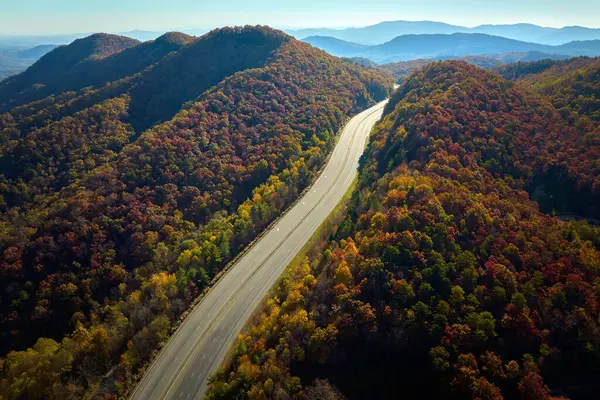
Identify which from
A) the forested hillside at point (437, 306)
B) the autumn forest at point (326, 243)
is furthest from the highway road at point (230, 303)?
the forested hillside at point (437, 306)

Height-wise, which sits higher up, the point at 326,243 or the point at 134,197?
the point at 134,197

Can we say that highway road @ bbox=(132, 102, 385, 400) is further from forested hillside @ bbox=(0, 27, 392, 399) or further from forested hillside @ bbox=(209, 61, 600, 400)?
forested hillside @ bbox=(209, 61, 600, 400)

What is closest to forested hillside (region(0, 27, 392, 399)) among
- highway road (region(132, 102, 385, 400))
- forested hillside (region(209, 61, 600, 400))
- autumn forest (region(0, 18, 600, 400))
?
autumn forest (region(0, 18, 600, 400))

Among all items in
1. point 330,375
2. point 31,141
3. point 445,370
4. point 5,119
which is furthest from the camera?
point 5,119

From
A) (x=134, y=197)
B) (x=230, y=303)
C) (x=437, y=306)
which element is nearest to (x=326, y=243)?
(x=230, y=303)

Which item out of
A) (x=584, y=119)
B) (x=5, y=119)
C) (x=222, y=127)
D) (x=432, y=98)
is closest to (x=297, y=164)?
(x=222, y=127)

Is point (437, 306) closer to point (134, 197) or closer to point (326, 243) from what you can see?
point (326, 243)

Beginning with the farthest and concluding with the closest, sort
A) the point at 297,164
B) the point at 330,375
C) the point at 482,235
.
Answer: the point at 297,164, the point at 482,235, the point at 330,375

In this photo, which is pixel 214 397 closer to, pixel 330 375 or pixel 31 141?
pixel 330 375

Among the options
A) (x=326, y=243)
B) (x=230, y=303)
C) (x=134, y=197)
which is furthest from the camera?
(x=134, y=197)
